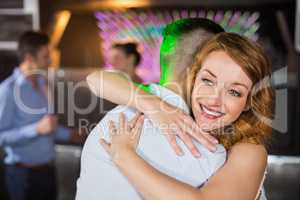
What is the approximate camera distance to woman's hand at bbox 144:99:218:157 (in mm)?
852

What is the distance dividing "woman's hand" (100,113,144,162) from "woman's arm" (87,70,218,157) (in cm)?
4

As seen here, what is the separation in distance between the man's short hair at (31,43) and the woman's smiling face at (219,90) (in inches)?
69.1

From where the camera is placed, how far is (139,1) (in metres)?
3.67

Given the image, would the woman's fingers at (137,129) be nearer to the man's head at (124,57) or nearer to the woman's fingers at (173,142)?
the woman's fingers at (173,142)

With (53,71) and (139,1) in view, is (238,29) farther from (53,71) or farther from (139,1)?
(53,71)

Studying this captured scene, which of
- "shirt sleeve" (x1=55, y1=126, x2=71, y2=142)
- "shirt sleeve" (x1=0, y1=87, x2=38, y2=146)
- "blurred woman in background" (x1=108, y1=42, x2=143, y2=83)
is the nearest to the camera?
"shirt sleeve" (x1=0, y1=87, x2=38, y2=146)

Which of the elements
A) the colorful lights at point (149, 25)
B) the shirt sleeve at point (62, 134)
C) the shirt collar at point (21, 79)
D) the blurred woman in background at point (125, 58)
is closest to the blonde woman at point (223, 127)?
the shirt collar at point (21, 79)

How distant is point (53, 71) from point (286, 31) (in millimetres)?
1858

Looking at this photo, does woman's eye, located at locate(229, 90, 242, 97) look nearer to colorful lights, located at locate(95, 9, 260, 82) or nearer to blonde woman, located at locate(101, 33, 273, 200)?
blonde woman, located at locate(101, 33, 273, 200)

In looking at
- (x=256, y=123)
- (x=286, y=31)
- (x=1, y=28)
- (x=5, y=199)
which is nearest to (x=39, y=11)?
(x=1, y=28)

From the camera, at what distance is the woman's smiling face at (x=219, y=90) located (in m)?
0.91

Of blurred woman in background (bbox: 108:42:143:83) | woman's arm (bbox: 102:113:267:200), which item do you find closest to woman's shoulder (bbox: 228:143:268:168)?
woman's arm (bbox: 102:113:267:200)

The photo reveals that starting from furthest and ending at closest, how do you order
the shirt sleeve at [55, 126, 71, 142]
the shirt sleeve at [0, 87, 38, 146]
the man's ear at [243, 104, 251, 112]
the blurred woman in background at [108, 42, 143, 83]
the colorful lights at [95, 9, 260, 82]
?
the colorful lights at [95, 9, 260, 82]
the shirt sleeve at [55, 126, 71, 142]
the blurred woman in background at [108, 42, 143, 83]
the shirt sleeve at [0, 87, 38, 146]
the man's ear at [243, 104, 251, 112]

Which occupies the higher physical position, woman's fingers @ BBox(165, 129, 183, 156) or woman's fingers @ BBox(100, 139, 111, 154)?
woman's fingers @ BBox(165, 129, 183, 156)
